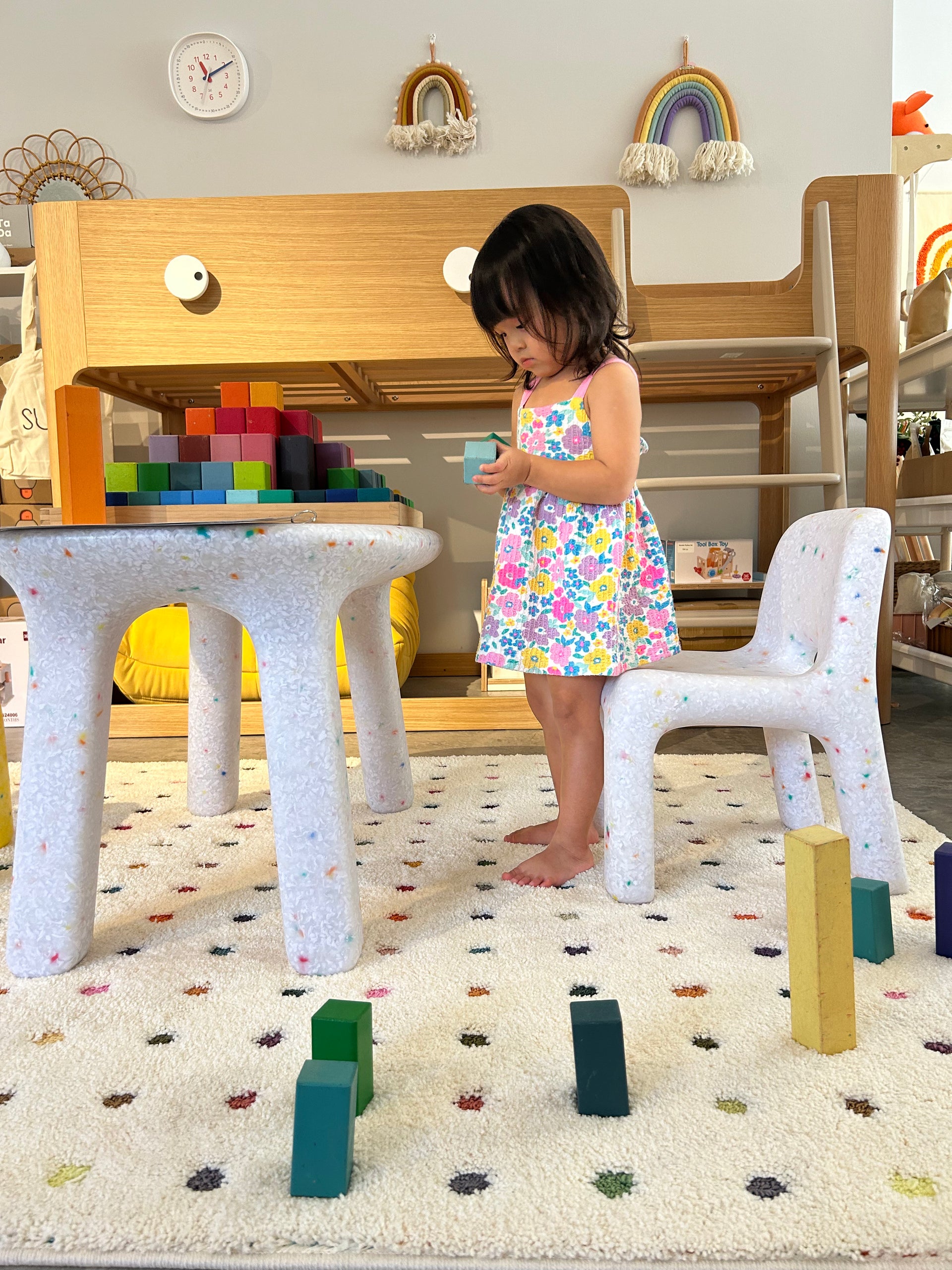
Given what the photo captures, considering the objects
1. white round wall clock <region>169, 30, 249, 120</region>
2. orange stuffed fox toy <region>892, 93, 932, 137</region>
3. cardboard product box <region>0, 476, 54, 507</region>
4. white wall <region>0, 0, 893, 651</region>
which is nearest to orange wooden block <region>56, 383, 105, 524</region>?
cardboard product box <region>0, 476, 54, 507</region>

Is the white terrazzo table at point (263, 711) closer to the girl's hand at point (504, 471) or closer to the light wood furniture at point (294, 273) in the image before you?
the girl's hand at point (504, 471)

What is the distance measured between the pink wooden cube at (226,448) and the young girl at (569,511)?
1.33ft

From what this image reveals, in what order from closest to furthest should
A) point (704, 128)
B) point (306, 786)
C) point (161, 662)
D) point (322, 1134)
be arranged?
point (322, 1134)
point (306, 786)
point (161, 662)
point (704, 128)

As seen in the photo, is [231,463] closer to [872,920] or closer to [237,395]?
[237,395]

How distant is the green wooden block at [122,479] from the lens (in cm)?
132

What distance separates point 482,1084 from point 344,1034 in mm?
122

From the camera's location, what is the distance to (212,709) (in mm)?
1400

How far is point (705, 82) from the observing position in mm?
2570

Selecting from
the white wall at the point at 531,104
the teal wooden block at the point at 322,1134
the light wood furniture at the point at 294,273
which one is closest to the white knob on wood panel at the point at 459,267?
the light wood furniture at the point at 294,273

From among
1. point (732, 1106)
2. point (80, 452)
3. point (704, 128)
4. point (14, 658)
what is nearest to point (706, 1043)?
point (732, 1106)

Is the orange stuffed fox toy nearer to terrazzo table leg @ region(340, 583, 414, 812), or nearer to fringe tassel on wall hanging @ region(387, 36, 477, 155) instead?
fringe tassel on wall hanging @ region(387, 36, 477, 155)

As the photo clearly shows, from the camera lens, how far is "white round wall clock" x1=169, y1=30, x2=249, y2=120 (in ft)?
8.70

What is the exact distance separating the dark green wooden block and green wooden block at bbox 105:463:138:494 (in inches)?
39.6

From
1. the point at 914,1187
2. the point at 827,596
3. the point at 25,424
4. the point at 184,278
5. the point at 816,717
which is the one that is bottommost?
the point at 914,1187
